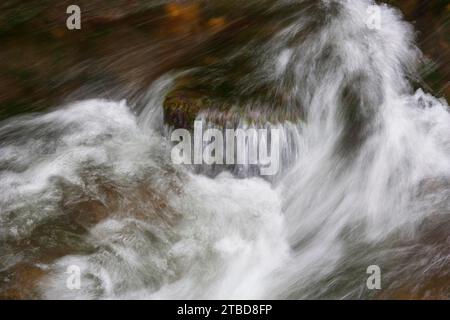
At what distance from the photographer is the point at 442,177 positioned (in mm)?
6363

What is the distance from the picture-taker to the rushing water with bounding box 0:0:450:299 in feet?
18.7

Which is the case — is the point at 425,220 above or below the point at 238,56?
below

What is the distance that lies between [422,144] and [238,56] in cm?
246

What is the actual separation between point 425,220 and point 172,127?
9.71ft

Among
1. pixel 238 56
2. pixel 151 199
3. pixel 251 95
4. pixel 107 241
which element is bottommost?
pixel 107 241

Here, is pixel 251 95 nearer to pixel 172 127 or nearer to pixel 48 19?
pixel 172 127

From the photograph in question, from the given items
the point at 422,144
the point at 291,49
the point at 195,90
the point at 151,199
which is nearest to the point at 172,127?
the point at 195,90

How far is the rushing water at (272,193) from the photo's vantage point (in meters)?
5.71

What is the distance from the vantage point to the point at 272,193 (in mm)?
6359
